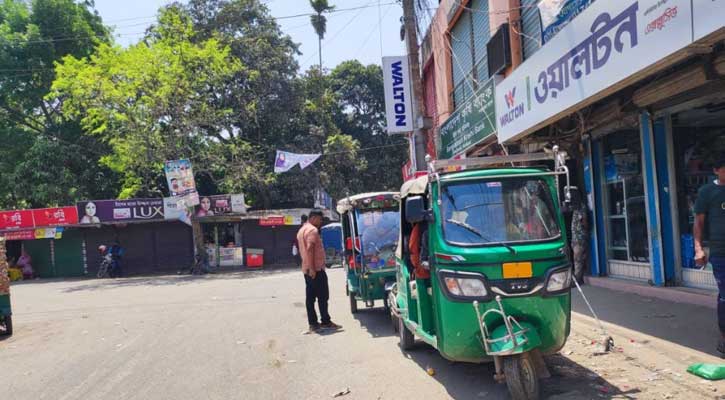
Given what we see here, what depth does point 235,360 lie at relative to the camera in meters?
7.89

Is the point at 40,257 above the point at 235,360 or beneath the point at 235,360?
above

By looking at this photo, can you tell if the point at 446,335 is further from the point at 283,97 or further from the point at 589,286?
the point at 283,97

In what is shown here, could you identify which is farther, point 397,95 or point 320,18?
point 320,18

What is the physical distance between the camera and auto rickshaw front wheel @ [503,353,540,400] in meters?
5.11

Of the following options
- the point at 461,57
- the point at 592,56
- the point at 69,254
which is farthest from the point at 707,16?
the point at 69,254

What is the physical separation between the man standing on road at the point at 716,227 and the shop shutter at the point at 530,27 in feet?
23.5

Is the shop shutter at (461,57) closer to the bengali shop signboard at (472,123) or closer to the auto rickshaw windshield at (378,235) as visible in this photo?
the bengali shop signboard at (472,123)

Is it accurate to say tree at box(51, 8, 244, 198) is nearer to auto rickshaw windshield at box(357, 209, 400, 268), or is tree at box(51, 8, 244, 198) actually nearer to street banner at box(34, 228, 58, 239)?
street banner at box(34, 228, 58, 239)

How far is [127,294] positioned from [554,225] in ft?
53.9

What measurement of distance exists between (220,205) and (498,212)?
2454 cm

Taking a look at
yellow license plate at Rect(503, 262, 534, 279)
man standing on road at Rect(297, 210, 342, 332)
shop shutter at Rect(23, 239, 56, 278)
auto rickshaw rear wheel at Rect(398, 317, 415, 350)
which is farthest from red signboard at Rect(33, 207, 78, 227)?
yellow license plate at Rect(503, 262, 534, 279)

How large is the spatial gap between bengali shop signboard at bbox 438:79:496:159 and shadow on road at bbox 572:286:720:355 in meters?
4.65

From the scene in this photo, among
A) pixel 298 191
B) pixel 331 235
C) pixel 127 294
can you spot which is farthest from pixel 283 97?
pixel 127 294

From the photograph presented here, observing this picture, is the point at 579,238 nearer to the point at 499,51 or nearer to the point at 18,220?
the point at 499,51
